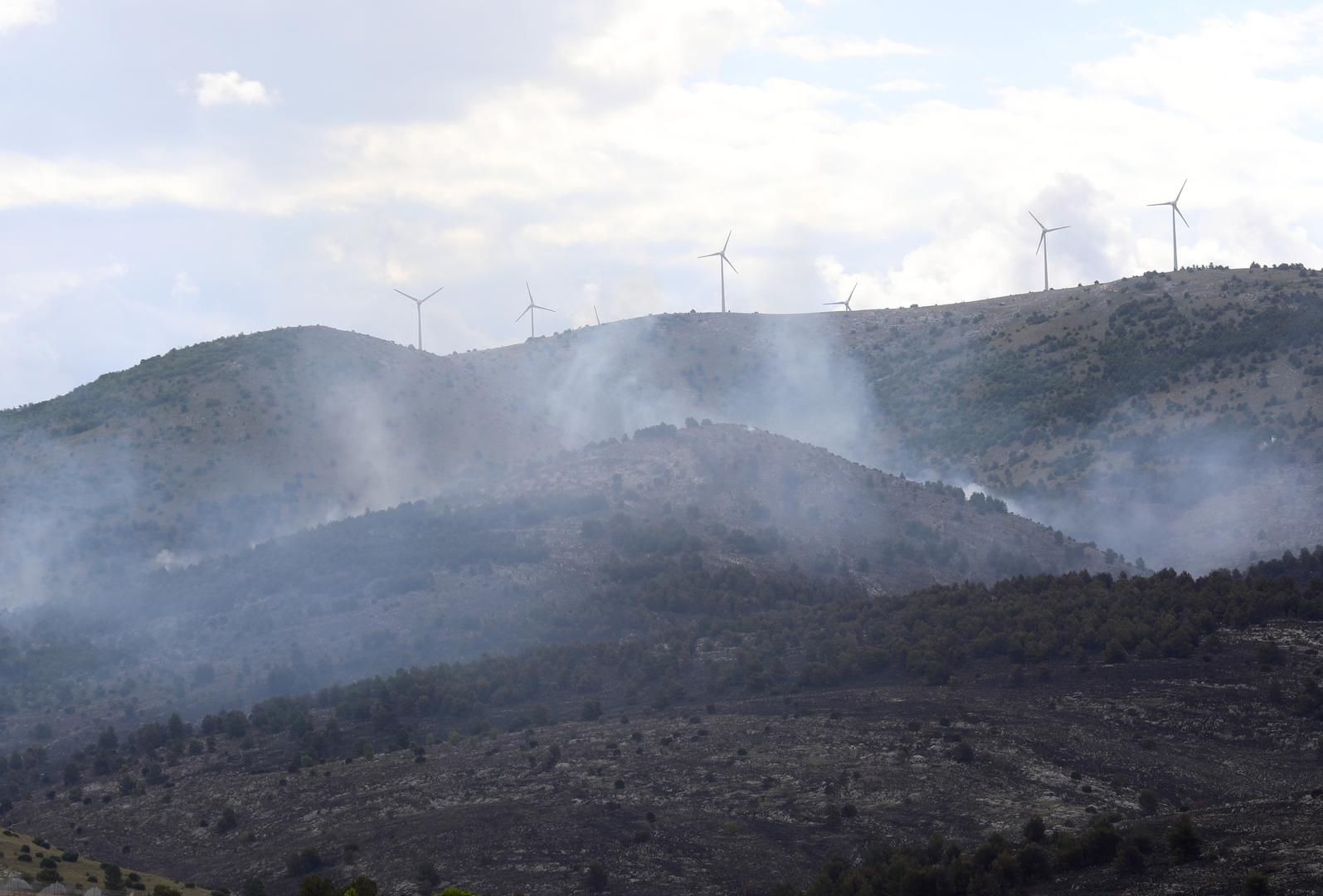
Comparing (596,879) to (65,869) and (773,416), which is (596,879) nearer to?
(65,869)

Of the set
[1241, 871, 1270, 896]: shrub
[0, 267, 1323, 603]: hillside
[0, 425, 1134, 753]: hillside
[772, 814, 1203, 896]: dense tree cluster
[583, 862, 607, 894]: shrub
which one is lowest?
[583, 862, 607, 894]: shrub

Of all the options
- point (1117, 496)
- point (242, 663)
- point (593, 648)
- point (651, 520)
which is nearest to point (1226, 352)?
point (1117, 496)

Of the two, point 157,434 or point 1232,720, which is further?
point 157,434

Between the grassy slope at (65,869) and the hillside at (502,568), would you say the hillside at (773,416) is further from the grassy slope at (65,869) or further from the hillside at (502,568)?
the grassy slope at (65,869)

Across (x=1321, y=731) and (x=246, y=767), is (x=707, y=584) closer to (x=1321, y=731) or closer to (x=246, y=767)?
(x=246, y=767)

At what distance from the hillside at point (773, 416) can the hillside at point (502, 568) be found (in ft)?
31.0

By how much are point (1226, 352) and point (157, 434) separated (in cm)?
8995

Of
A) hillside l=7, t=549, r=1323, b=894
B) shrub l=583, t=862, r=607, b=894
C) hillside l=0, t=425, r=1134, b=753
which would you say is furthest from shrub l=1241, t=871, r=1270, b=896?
hillside l=0, t=425, r=1134, b=753

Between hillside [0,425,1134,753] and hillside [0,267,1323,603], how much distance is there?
945 cm

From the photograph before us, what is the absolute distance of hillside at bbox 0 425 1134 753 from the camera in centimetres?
8675

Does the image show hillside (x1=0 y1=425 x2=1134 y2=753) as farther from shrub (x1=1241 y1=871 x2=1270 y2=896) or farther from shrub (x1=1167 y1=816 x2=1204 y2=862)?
shrub (x1=1241 y1=871 x2=1270 y2=896)

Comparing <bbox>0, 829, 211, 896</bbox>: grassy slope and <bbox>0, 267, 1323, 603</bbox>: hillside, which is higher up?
<bbox>0, 267, 1323, 603</bbox>: hillside

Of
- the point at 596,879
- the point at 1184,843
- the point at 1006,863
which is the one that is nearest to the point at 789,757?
the point at 596,879

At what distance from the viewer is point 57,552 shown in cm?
10800
